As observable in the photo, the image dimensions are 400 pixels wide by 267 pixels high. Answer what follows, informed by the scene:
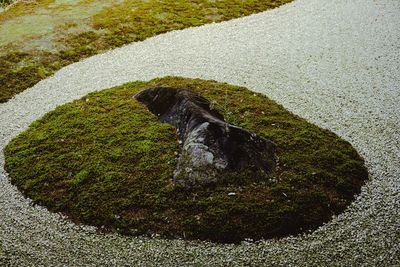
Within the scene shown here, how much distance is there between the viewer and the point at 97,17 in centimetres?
2103

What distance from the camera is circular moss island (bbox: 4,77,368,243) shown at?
342 inches

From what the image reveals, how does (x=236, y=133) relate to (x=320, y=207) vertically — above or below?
above

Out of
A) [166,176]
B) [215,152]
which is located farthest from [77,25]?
[215,152]

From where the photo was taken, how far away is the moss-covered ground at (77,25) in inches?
650

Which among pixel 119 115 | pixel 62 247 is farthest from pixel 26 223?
pixel 119 115

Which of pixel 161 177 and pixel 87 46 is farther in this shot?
pixel 87 46

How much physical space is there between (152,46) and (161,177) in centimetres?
957

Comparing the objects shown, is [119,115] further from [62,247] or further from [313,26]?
[313,26]

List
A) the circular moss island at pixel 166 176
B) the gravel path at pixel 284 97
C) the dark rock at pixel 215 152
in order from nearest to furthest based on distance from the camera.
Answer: the gravel path at pixel 284 97, the circular moss island at pixel 166 176, the dark rock at pixel 215 152

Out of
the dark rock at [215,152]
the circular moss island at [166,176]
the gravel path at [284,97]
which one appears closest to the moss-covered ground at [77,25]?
the gravel path at [284,97]

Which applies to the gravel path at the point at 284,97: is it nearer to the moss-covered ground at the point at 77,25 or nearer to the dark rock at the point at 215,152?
the moss-covered ground at the point at 77,25

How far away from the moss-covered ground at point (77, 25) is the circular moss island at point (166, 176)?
441 cm

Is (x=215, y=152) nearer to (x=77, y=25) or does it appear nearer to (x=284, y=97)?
(x=284, y=97)

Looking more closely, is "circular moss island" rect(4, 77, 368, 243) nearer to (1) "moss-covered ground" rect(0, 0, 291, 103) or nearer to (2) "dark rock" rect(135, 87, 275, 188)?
(2) "dark rock" rect(135, 87, 275, 188)
